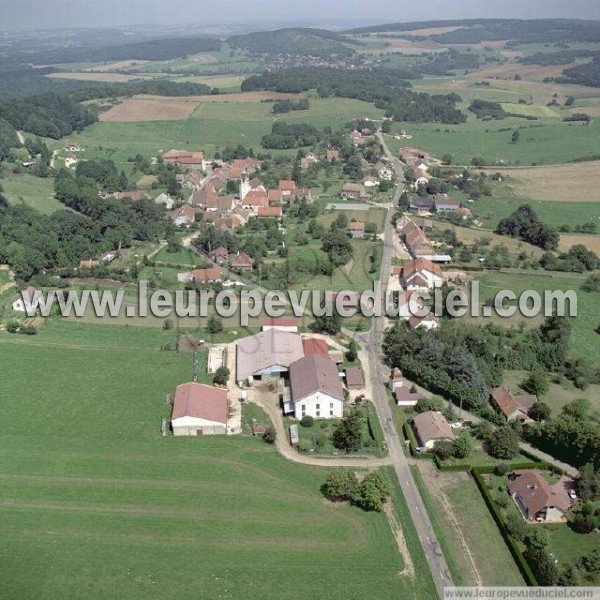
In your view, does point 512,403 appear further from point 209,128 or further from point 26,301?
point 209,128

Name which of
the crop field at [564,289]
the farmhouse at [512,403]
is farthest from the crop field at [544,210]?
the farmhouse at [512,403]

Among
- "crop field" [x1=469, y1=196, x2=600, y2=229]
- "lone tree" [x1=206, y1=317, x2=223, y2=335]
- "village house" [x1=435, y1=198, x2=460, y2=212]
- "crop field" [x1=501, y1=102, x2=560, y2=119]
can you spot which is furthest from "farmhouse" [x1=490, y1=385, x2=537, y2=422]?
"crop field" [x1=501, y1=102, x2=560, y2=119]

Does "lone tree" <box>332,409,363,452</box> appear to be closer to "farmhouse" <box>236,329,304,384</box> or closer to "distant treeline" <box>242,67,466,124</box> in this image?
"farmhouse" <box>236,329,304,384</box>

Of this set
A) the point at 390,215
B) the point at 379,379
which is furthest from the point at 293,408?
the point at 390,215

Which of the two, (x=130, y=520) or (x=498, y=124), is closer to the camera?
(x=130, y=520)

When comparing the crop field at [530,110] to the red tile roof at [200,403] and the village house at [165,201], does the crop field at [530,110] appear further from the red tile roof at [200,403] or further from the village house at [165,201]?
the red tile roof at [200,403]

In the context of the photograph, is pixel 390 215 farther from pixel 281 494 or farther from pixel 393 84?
pixel 393 84
